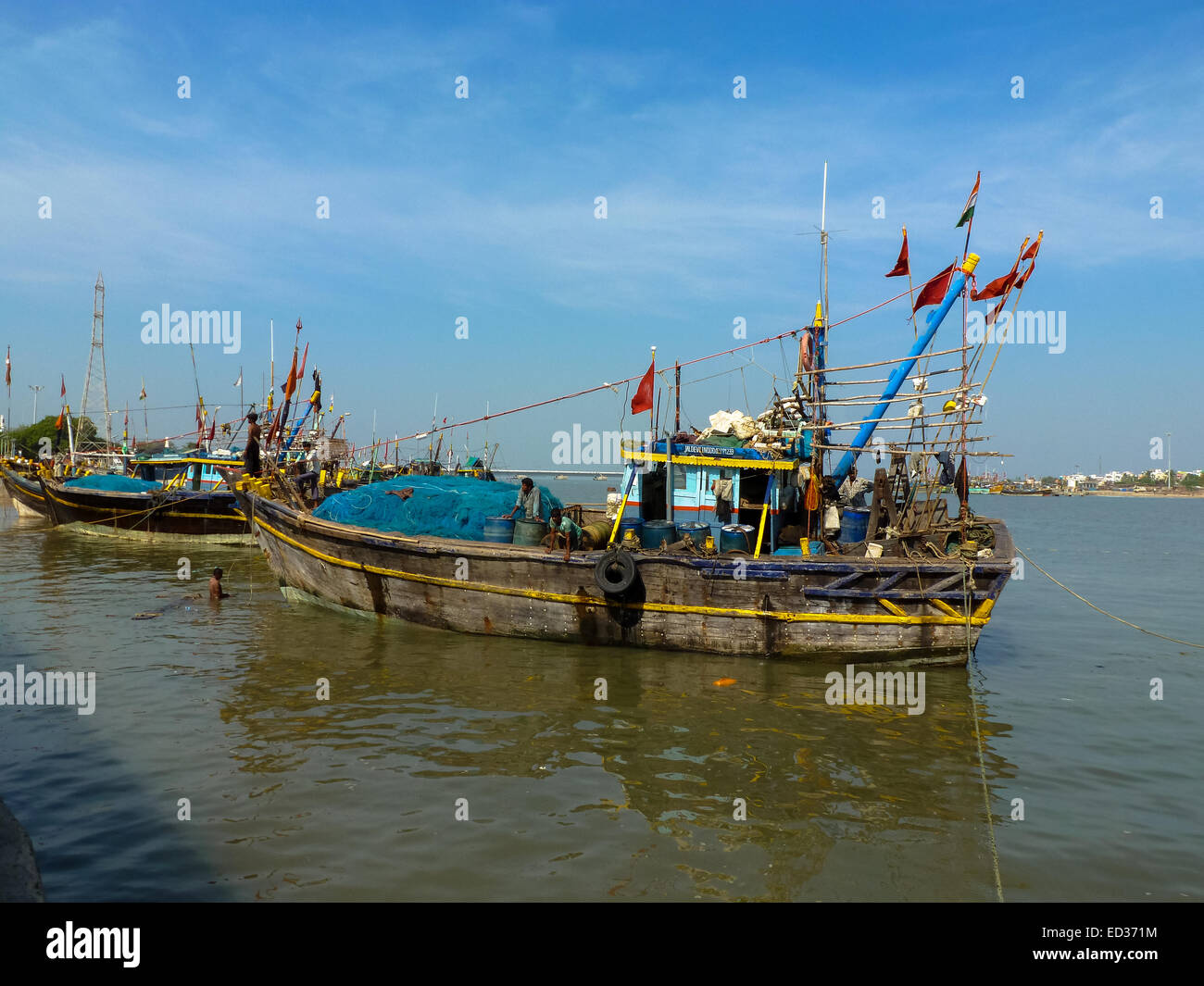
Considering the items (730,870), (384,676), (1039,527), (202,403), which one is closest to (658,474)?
(384,676)

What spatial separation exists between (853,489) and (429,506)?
785 cm

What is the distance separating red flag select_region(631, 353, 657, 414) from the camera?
13.1 meters

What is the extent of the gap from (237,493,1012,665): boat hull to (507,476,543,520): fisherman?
1040mm

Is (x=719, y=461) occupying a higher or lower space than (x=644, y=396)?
lower

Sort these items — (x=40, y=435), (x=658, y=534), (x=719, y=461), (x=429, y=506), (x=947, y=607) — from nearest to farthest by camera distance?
(x=947, y=607), (x=658, y=534), (x=719, y=461), (x=429, y=506), (x=40, y=435)

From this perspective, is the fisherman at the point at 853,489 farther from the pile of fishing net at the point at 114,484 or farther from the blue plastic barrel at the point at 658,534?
the pile of fishing net at the point at 114,484

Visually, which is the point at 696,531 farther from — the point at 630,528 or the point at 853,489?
the point at 853,489

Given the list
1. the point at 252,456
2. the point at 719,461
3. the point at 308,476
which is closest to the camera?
the point at 719,461

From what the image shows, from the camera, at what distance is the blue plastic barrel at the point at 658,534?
489 inches

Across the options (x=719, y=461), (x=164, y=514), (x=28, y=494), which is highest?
(x=719, y=461)

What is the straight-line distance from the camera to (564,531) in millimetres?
12570

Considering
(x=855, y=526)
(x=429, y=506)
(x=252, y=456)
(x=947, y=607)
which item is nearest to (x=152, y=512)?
(x=252, y=456)

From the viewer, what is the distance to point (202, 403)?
4188 cm

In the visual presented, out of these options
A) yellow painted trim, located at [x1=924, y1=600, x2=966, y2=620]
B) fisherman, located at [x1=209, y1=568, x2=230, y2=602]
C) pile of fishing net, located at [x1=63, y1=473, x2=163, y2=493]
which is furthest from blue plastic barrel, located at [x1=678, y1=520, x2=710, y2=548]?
pile of fishing net, located at [x1=63, y1=473, x2=163, y2=493]
